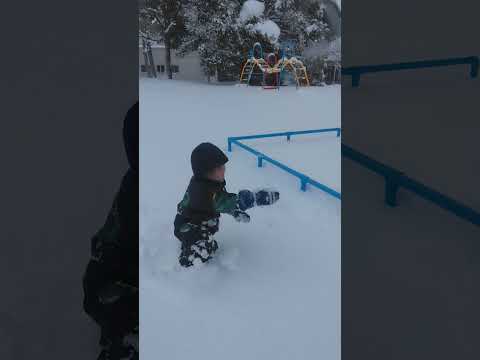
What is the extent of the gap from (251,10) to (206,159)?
0.89 m

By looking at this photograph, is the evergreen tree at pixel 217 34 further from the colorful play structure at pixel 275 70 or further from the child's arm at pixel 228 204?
Answer: the colorful play structure at pixel 275 70

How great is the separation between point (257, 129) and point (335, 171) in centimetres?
83

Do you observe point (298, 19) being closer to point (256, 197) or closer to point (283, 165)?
point (283, 165)

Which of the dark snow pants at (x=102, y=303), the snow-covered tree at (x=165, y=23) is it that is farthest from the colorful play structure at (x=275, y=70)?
the dark snow pants at (x=102, y=303)

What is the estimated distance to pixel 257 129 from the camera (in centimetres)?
288
